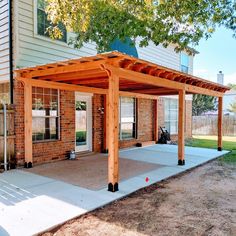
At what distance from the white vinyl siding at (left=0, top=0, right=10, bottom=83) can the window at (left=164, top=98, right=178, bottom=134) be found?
998 centimetres

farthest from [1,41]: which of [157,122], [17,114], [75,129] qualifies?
[157,122]

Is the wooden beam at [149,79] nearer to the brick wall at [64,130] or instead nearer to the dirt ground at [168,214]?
the dirt ground at [168,214]

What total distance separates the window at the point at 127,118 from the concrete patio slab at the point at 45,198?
14.6ft

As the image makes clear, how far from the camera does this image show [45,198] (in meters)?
5.10

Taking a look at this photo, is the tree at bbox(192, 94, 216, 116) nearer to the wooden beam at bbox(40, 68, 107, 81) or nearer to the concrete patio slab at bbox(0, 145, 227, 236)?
the concrete patio slab at bbox(0, 145, 227, 236)

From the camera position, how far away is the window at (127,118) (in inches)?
480

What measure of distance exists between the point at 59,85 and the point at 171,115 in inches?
374

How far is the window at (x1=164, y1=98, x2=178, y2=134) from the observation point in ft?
51.5

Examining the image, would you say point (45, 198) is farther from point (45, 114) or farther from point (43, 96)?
point (43, 96)

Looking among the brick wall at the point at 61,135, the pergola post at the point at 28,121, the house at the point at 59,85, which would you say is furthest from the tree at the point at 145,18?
the brick wall at the point at 61,135

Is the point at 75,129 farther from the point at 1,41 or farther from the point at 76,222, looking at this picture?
the point at 76,222

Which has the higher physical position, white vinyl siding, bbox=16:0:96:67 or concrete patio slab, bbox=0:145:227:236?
white vinyl siding, bbox=16:0:96:67

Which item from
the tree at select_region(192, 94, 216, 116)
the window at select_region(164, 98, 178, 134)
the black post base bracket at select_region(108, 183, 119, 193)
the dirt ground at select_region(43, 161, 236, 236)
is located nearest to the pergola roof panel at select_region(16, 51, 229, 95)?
the black post base bracket at select_region(108, 183, 119, 193)

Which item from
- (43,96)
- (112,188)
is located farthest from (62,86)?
(112,188)
